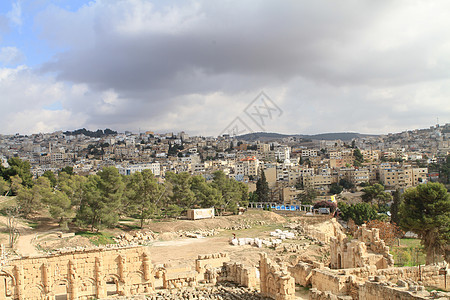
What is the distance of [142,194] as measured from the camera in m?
40.0

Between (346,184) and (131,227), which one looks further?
(346,184)

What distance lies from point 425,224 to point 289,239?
1355 centimetres

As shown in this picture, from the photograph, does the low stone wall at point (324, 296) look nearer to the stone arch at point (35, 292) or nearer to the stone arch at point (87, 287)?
the stone arch at point (87, 287)

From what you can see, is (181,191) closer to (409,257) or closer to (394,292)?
(409,257)

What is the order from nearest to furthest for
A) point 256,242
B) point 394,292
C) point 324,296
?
1. point 394,292
2. point 324,296
3. point 256,242

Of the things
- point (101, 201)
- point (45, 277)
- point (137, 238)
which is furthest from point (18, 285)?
point (137, 238)

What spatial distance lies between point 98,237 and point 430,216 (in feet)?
84.6

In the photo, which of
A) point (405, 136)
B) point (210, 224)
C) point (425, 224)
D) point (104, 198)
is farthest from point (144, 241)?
point (405, 136)

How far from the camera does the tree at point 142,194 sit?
128 feet

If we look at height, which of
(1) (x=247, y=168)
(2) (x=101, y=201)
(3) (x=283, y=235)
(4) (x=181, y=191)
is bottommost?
(3) (x=283, y=235)

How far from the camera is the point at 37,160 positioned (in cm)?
15900

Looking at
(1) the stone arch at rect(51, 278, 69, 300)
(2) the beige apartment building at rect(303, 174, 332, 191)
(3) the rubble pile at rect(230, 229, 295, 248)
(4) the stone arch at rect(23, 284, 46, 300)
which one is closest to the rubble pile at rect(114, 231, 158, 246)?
(3) the rubble pile at rect(230, 229, 295, 248)

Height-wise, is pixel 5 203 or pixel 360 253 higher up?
pixel 5 203

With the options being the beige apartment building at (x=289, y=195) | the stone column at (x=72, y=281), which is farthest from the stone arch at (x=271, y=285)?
the beige apartment building at (x=289, y=195)
